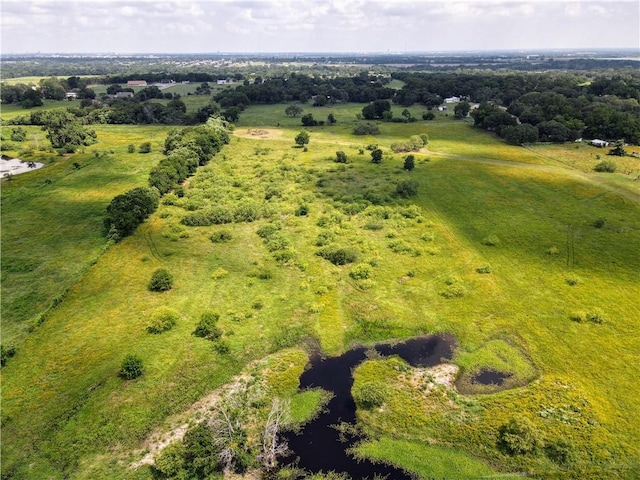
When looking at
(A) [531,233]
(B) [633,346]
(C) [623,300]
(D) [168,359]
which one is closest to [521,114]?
(A) [531,233]

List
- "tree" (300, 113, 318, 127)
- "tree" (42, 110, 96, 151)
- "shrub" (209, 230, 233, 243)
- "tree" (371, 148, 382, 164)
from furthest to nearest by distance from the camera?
"tree" (300, 113, 318, 127) < "tree" (42, 110, 96, 151) < "tree" (371, 148, 382, 164) < "shrub" (209, 230, 233, 243)

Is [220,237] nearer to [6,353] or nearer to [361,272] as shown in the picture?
[361,272]

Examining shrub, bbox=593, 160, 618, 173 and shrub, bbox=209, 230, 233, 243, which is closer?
shrub, bbox=209, 230, 233, 243

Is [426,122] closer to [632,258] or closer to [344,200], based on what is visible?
[344,200]

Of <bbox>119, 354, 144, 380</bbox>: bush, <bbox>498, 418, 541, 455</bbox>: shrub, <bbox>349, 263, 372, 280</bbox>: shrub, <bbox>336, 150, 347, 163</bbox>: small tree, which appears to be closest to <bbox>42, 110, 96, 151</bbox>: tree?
<bbox>336, 150, 347, 163</bbox>: small tree

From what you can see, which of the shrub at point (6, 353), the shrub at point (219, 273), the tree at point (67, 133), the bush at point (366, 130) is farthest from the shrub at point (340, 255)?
the tree at point (67, 133)

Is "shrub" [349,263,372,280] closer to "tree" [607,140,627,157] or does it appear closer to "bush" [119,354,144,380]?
"bush" [119,354,144,380]

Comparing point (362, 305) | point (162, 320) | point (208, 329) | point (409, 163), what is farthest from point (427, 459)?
point (409, 163)
